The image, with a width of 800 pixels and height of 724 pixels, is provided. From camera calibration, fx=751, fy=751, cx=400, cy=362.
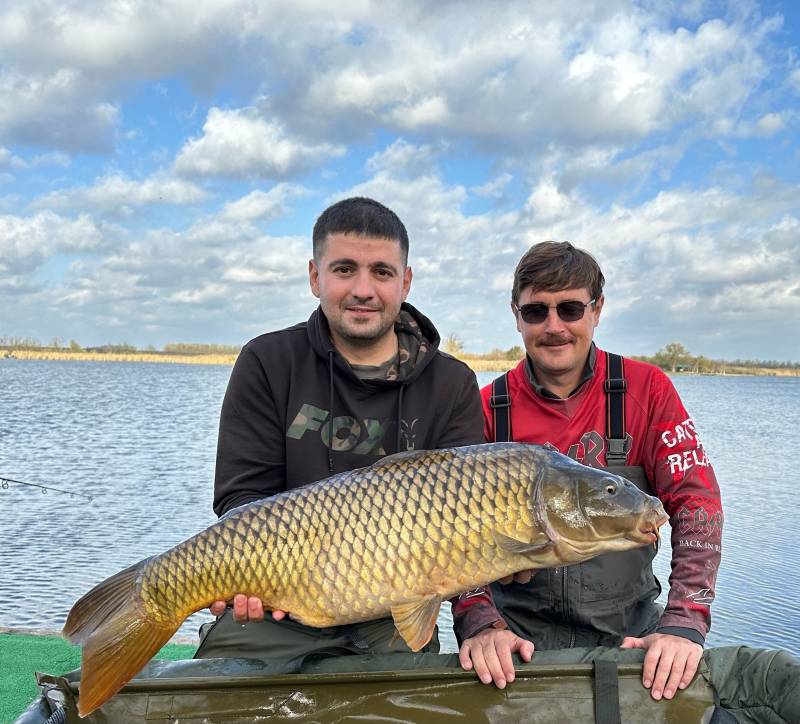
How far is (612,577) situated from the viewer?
244cm

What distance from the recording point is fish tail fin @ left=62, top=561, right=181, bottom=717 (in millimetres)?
1732

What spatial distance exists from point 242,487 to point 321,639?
0.54 m

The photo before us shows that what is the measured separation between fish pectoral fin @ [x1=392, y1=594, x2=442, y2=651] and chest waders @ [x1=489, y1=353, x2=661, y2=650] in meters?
0.72

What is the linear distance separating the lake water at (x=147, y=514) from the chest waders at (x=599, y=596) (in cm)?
147

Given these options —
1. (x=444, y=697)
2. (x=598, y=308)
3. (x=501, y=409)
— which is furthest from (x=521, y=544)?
(x=598, y=308)

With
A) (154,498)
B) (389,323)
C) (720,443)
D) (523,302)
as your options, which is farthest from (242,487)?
(720,443)

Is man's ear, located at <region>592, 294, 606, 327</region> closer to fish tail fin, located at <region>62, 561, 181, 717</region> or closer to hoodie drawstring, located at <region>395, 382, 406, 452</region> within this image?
hoodie drawstring, located at <region>395, 382, 406, 452</region>

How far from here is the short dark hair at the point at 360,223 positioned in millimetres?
2537

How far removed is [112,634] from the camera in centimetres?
179

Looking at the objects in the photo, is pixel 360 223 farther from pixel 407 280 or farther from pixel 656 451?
pixel 656 451

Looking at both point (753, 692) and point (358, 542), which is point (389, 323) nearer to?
point (358, 542)

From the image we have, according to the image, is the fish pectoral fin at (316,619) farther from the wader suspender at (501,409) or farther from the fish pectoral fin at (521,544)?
the wader suspender at (501,409)

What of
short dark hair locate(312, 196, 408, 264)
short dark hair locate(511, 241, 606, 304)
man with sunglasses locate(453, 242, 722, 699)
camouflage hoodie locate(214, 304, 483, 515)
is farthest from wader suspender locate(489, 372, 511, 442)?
short dark hair locate(312, 196, 408, 264)

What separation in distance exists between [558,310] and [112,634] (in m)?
1.75
